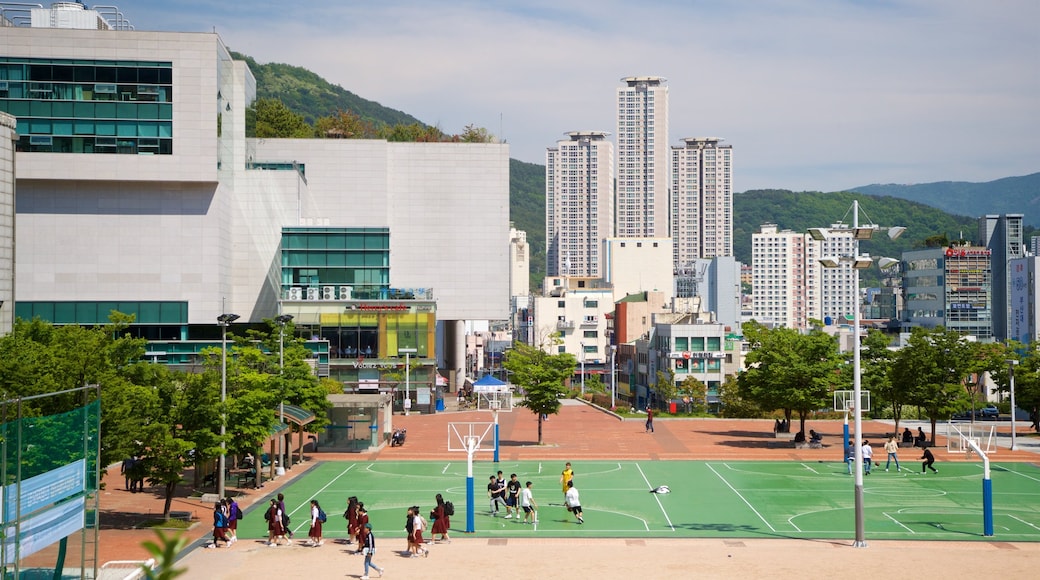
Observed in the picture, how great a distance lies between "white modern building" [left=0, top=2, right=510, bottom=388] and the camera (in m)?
75.8

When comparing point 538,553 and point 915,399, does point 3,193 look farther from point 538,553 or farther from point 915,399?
point 915,399

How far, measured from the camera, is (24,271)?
258 ft

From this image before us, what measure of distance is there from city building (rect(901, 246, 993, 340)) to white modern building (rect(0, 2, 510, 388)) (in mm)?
94299

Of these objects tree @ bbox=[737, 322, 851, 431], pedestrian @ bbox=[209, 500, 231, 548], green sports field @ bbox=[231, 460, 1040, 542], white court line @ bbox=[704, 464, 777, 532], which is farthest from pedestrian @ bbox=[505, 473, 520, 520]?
tree @ bbox=[737, 322, 851, 431]

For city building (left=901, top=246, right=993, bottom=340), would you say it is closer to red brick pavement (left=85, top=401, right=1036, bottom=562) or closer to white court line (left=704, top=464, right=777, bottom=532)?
red brick pavement (left=85, top=401, right=1036, bottom=562)

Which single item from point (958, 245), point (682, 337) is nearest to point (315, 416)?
point (682, 337)

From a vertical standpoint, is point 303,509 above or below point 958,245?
below

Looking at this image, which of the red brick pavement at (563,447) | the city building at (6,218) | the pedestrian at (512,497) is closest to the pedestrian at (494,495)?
the pedestrian at (512,497)

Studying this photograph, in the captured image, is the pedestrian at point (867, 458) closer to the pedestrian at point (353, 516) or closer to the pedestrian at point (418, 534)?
the pedestrian at point (418, 534)

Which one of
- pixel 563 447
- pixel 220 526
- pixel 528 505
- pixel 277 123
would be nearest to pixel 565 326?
pixel 277 123

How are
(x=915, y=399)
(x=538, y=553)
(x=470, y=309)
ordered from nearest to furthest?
(x=538, y=553) → (x=915, y=399) → (x=470, y=309)

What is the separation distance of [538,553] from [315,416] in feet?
70.8

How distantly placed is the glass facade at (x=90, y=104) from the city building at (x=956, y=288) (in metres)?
114

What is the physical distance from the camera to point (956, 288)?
153 metres
